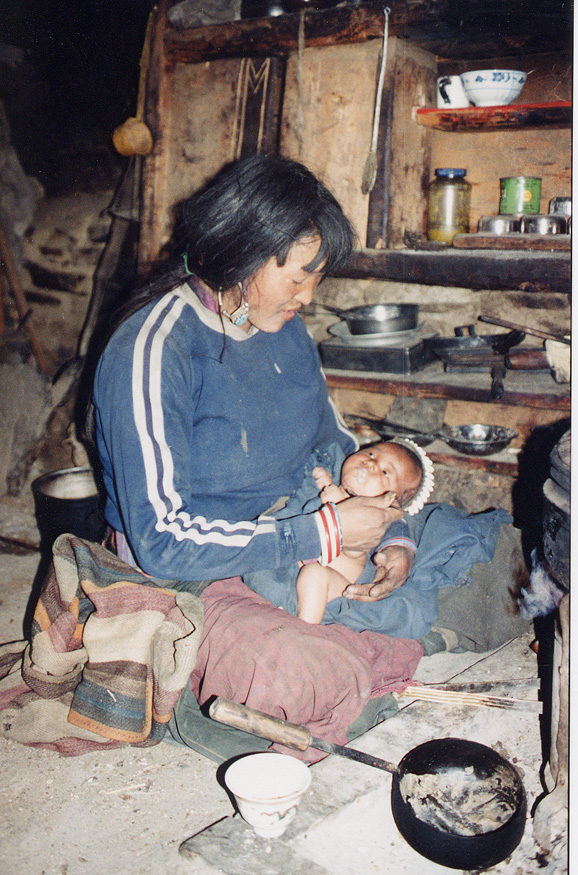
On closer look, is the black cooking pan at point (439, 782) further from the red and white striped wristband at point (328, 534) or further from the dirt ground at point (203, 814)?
the red and white striped wristband at point (328, 534)

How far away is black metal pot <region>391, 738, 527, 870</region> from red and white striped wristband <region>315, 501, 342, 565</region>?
59 centimetres

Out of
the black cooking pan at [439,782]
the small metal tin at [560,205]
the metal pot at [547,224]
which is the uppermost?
the small metal tin at [560,205]

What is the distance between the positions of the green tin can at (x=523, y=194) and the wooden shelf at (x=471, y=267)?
43 cm

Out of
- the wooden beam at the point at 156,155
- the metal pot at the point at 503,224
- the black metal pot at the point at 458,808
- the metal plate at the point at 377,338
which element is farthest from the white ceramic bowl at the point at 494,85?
the black metal pot at the point at 458,808

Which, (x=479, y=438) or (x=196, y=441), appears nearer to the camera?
(x=196, y=441)

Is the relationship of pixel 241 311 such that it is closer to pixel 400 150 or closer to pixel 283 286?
pixel 283 286

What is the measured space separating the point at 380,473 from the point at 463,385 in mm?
1090

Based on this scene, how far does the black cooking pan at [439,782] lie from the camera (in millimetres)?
1644

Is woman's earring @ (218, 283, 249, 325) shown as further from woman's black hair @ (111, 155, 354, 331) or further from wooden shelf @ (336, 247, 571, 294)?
wooden shelf @ (336, 247, 571, 294)

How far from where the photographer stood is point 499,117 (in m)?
3.29

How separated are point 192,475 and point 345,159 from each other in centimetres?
220

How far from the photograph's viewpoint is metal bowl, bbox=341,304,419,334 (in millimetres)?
3637

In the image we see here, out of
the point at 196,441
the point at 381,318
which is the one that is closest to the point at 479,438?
the point at 381,318

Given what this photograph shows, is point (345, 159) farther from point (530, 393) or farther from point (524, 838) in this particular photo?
point (524, 838)
